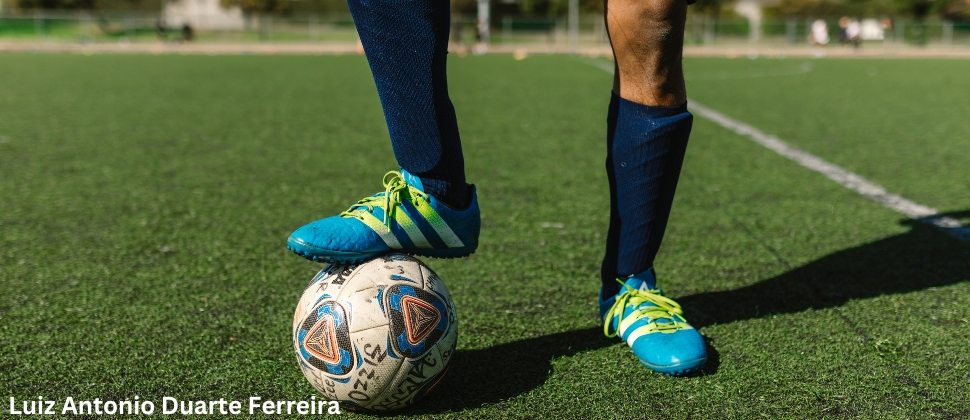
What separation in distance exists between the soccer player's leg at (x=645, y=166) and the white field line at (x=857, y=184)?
6.29 ft

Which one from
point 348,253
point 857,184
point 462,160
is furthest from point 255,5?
point 348,253

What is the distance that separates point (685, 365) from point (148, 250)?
7.30 ft

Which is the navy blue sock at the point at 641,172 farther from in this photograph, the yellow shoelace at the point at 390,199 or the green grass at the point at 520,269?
the yellow shoelace at the point at 390,199

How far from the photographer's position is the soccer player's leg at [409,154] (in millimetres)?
1764

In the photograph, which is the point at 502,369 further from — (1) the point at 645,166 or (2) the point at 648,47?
(2) the point at 648,47

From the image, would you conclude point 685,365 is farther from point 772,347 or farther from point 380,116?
point 380,116

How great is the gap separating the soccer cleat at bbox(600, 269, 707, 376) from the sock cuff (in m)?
0.42

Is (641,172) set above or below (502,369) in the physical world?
above

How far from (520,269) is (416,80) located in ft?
4.19

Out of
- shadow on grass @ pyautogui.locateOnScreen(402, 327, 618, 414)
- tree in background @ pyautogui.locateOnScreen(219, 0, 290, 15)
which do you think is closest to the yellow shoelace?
shadow on grass @ pyautogui.locateOnScreen(402, 327, 618, 414)

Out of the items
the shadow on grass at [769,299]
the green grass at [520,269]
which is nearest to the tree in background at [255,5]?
the green grass at [520,269]

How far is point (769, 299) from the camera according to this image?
255 cm

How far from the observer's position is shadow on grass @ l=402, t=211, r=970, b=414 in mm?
1921

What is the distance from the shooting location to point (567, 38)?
122ft
